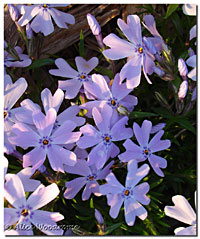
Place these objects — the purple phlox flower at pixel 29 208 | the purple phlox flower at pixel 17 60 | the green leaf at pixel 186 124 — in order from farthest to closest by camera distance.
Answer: the purple phlox flower at pixel 17 60, the green leaf at pixel 186 124, the purple phlox flower at pixel 29 208

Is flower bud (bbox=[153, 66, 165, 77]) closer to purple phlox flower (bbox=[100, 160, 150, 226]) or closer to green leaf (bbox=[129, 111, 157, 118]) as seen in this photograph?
Answer: green leaf (bbox=[129, 111, 157, 118])

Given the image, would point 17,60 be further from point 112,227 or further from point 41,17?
point 112,227

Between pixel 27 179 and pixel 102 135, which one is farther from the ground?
pixel 102 135

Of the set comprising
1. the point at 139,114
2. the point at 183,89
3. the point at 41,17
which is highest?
the point at 41,17

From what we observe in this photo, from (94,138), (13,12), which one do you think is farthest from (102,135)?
(13,12)

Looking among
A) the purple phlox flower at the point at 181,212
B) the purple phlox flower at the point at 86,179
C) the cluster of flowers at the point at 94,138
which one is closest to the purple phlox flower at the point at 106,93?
the cluster of flowers at the point at 94,138

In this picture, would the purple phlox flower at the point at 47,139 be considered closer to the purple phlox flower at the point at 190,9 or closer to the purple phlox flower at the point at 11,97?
the purple phlox flower at the point at 11,97

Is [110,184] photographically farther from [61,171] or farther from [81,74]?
[81,74]
